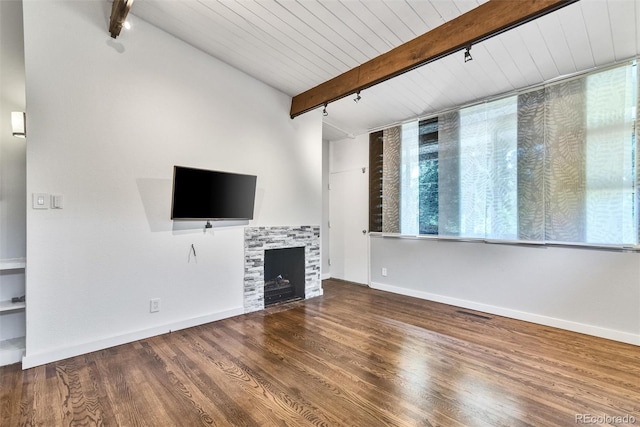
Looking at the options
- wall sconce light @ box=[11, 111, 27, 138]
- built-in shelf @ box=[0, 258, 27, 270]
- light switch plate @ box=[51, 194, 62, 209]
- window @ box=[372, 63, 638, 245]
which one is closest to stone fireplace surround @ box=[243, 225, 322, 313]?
window @ box=[372, 63, 638, 245]

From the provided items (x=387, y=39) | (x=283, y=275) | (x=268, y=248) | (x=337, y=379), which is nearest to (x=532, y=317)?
(x=337, y=379)

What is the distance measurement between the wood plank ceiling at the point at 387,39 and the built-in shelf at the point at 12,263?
233 cm

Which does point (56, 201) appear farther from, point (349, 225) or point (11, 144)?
point (349, 225)

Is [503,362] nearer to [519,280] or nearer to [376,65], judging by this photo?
[519,280]

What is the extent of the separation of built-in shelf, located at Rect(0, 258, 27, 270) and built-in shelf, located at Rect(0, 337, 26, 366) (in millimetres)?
676

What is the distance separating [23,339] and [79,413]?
1.31 meters

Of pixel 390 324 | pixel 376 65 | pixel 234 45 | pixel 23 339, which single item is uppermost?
pixel 234 45

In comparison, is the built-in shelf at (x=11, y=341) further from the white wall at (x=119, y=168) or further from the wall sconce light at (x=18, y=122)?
the wall sconce light at (x=18, y=122)

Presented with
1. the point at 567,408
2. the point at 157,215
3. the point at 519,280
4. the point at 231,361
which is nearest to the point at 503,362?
the point at 567,408

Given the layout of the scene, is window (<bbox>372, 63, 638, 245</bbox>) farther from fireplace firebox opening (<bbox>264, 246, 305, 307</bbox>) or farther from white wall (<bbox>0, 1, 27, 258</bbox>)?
white wall (<bbox>0, 1, 27, 258</bbox>)

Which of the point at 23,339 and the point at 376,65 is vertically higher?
the point at 376,65

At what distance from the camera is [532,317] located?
3.43 meters

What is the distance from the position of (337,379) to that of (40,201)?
9.37ft

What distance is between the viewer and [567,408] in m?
1.87
